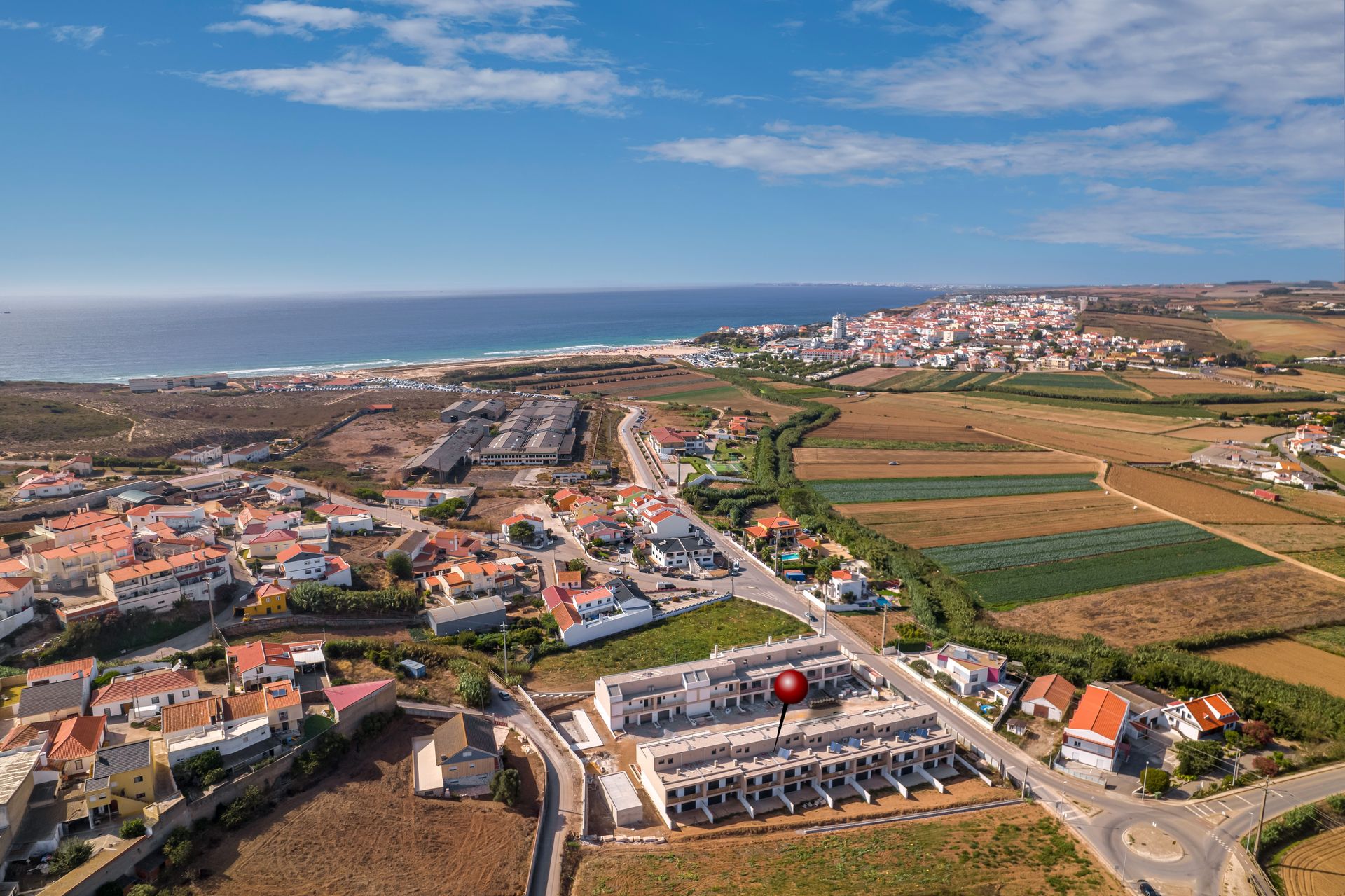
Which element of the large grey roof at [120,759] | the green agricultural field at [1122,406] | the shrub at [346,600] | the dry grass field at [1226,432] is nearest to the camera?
the large grey roof at [120,759]

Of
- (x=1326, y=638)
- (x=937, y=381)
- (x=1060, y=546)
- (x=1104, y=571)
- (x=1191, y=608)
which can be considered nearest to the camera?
(x=1326, y=638)

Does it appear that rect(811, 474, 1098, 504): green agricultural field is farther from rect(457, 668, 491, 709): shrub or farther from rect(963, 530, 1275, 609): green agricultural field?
rect(457, 668, 491, 709): shrub

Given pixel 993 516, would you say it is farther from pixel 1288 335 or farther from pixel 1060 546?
pixel 1288 335

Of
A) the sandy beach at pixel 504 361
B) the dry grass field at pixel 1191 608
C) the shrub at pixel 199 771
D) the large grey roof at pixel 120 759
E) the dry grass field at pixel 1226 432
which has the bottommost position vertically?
the dry grass field at pixel 1191 608

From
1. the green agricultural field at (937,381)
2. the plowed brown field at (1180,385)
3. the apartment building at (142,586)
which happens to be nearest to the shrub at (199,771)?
the apartment building at (142,586)

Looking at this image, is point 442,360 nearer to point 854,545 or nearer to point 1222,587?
point 854,545

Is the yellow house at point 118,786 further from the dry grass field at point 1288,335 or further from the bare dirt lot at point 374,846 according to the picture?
the dry grass field at point 1288,335

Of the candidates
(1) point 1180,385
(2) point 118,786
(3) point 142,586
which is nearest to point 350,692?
(2) point 118,786
